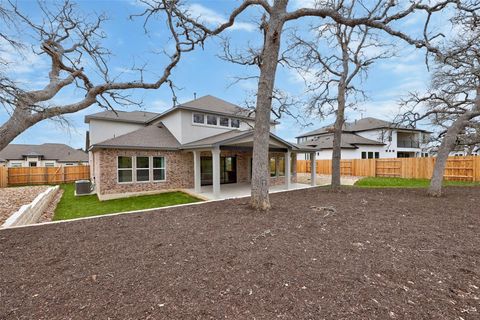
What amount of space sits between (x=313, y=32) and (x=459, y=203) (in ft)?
33.8

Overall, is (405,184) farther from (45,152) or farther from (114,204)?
(45,152)

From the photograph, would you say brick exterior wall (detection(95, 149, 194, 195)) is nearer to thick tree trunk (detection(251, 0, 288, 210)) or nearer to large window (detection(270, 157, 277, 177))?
large window (detection(270, 157, 277, 177))

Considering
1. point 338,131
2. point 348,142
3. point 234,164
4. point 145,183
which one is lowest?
point 145,183

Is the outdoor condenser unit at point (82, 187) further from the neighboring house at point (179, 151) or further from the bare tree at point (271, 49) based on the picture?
the bare tree at point (271, 49)

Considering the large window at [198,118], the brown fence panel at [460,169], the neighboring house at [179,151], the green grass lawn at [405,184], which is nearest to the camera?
the neighboring house at [179,151]

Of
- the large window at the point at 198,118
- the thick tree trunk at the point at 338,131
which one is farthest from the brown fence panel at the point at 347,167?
the large window at the point at 198,118

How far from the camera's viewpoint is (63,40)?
7.95 meters

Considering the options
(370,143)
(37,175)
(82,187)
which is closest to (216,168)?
(82,187)

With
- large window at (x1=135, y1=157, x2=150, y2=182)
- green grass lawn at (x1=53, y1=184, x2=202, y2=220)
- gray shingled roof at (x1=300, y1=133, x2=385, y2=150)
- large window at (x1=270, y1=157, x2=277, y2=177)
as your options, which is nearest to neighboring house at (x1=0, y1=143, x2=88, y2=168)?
green grass lawn at (x1=53, y1=184, x2=202, y2=220)

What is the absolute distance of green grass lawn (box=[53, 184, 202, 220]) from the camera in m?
8.40

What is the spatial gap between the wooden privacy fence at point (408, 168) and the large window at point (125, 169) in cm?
2177

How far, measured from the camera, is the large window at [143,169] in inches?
473

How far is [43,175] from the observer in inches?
723

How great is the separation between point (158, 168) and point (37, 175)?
1360cm
